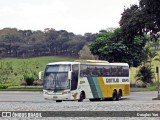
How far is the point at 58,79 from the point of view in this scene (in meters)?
33.5

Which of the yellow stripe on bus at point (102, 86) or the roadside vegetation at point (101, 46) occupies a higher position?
the roadside vegetation at point (101, 46)

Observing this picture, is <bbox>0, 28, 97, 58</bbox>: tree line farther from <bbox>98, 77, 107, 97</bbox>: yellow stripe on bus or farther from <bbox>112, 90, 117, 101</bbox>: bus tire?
<bbox>98, 77, 107, 97</bbox>: yellow stripe on bus

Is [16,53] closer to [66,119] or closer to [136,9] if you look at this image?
[136,9]

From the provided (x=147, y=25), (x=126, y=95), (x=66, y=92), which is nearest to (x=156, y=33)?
(x=147, y=25)

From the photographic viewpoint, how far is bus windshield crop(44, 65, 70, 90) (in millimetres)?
33406

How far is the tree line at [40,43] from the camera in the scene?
13150cm

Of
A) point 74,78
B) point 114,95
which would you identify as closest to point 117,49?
point 114,95

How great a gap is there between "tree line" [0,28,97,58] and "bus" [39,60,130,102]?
3535 inches

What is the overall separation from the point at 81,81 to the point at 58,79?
1986mm

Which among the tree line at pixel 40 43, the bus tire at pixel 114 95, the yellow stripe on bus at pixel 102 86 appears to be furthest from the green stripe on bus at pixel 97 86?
the tree line at pixel 40 43

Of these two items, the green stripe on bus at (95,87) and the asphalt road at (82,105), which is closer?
the asphalt road at (82,105)

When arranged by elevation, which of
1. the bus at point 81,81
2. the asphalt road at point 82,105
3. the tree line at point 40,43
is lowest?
the asphalt road at point 82,105

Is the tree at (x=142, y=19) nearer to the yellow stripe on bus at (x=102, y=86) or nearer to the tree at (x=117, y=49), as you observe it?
the yellow stripe on bus at (x=102, y=86)

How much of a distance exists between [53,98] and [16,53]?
98.4 m
